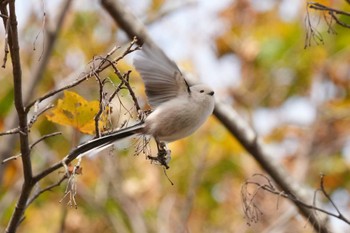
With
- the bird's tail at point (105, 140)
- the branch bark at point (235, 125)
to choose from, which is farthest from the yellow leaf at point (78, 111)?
the branch bark at point (235, 125)

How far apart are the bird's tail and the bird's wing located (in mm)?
112

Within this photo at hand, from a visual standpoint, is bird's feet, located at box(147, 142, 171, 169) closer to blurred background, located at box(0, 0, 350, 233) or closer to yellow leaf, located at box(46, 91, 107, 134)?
yellow leaf, located at box(46, 91, 107, 134)

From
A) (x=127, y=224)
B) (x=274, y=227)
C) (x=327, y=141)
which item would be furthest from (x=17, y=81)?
(x=327, y=141)

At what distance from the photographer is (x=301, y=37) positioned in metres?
4.58

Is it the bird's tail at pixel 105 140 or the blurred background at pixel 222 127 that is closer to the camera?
the bird's tail at pixel 105 140

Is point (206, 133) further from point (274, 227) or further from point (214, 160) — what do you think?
point (274, 227)

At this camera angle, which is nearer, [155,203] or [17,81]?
[17,81]

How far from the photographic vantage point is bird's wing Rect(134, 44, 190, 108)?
1.75m

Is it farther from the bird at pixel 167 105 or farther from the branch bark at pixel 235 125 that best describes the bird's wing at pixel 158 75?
the branch bark at pixel 235 125

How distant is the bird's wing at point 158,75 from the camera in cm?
175

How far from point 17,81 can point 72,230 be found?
333cm

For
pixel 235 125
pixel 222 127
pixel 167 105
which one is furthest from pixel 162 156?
pixel 222 127

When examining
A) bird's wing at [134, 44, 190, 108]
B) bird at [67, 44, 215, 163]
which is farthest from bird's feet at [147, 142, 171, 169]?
bird's wing at [134, 44, 190, 108]

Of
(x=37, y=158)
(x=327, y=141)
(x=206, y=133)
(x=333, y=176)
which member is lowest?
(x=333, y=176)
